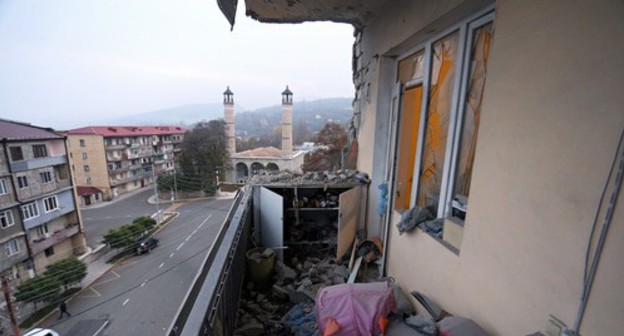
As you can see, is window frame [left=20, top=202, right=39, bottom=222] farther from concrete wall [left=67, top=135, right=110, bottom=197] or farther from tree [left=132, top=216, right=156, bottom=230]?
concrete wall [left=67, top=135, right=110, bottom=197]

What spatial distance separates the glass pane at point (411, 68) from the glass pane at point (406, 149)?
17cm

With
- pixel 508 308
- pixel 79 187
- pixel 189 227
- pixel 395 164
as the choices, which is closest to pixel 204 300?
pixel 508 308

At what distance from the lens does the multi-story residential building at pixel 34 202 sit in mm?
8844

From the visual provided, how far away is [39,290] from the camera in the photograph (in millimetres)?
7992

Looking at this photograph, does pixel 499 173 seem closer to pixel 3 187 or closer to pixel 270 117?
pixel 3 187

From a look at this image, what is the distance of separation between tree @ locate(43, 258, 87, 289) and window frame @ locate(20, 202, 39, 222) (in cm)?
254

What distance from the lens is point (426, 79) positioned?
7.82 ft

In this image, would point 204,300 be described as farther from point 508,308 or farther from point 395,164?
point 395,164

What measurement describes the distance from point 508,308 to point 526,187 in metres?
0.64

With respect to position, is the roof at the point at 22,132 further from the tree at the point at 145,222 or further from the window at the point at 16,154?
the tree at the point at 145,222

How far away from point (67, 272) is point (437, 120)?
1219 cm

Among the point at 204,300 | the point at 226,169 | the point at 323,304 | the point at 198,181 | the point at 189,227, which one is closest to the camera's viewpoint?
the point at 204,300

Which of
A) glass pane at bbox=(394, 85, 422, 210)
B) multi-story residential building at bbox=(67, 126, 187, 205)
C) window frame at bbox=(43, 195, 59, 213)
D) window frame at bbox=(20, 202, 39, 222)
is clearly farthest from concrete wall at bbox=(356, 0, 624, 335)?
multi-story residential building at bbox=(67, 126, 187, 205)

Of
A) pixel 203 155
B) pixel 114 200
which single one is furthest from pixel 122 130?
pixel 203 155
